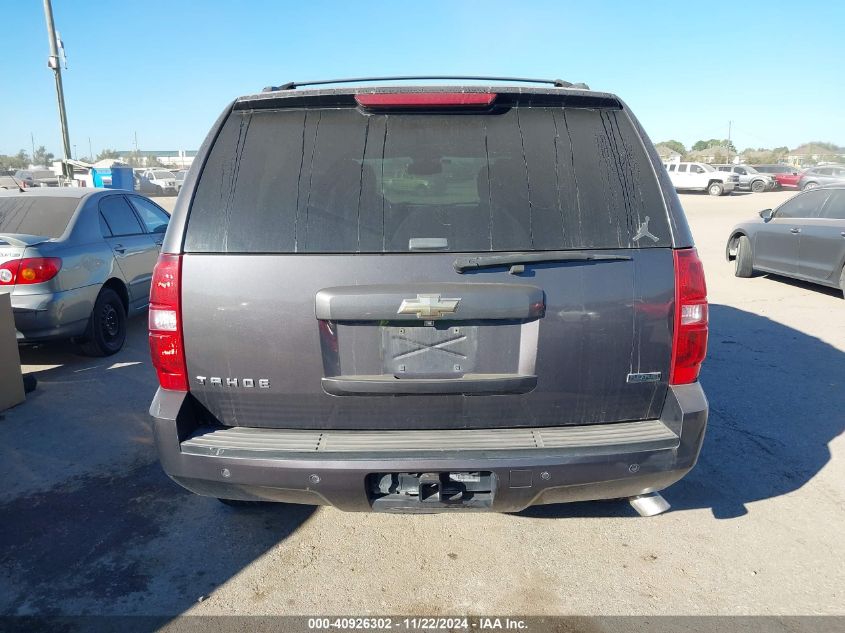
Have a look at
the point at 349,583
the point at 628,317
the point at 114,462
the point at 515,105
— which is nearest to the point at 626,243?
the point at 628,317

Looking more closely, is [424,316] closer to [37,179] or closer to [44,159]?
[37,179]

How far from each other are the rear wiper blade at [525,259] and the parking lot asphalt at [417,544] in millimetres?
1505

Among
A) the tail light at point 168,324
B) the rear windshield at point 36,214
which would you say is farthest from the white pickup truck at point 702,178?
the tail light at point 168,324

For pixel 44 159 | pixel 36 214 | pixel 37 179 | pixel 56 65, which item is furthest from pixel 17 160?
pixel 36 214

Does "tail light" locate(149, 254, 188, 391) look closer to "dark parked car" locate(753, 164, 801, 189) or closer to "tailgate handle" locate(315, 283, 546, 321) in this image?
"tailgate handle" locate(315, 283, 546, 321)

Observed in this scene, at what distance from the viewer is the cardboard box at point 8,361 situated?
16.2 ft

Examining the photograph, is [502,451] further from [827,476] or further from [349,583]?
[827,476]

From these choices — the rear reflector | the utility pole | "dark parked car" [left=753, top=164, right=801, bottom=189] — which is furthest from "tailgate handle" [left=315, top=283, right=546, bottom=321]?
"dark parked car" [left=753, top=164, right=801, bottom=189]

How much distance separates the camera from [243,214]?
8.36ft

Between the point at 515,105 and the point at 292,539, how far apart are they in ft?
7.96

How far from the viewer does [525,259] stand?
2443mm

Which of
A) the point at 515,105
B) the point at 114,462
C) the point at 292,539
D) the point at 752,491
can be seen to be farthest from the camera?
the point at 114,462

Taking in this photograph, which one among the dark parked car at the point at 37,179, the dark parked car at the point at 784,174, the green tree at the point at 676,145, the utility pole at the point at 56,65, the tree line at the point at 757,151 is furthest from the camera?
the green tree at the point at 676,145

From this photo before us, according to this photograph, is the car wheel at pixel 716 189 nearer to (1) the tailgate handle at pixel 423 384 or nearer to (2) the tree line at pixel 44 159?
(1) the tailgate handle at pixel 423 384
